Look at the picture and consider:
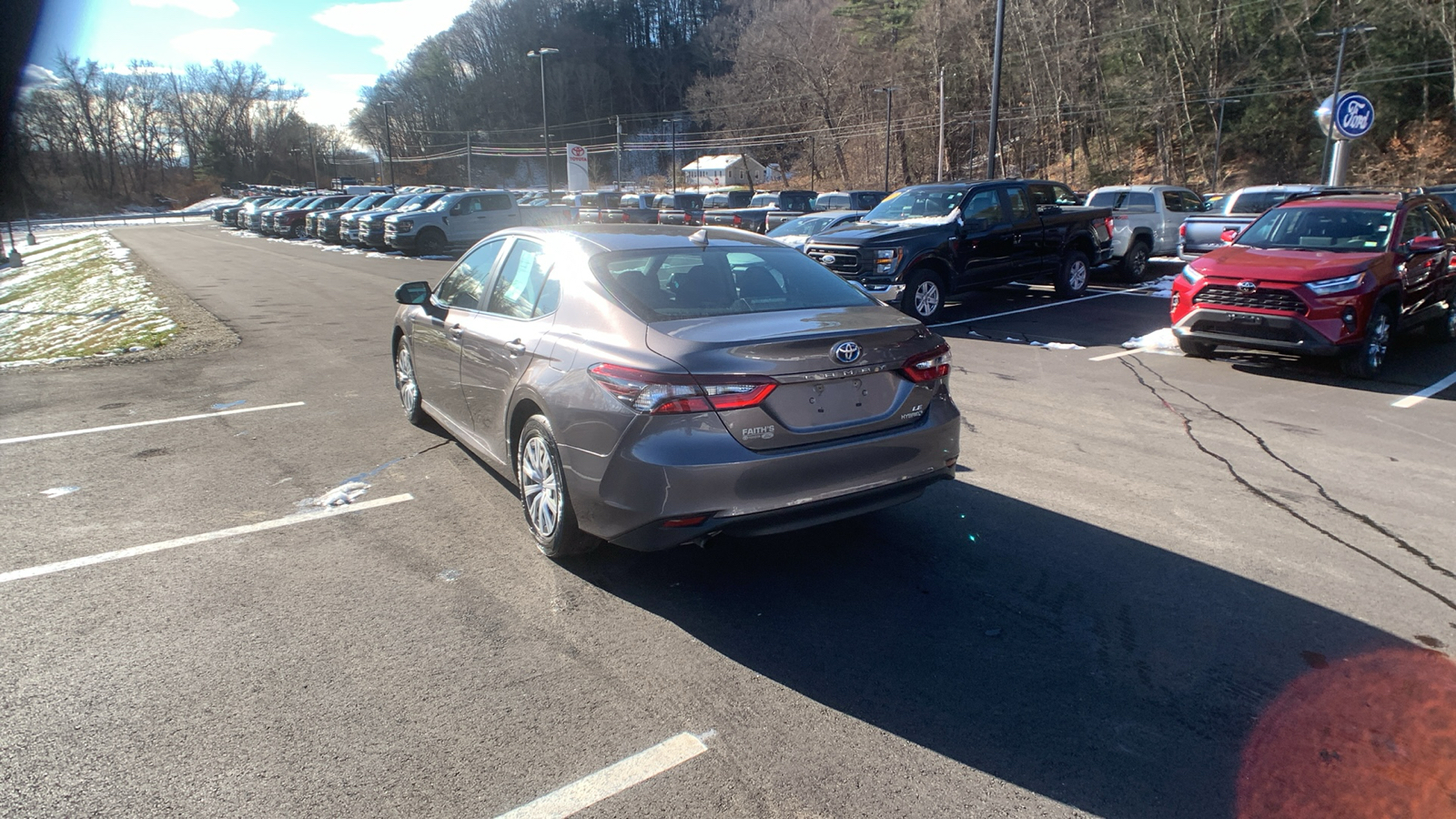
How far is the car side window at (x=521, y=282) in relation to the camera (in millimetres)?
4727

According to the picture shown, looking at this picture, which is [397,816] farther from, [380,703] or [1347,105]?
[1347,105]

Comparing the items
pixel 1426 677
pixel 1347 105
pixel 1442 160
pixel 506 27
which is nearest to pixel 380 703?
pixel 1426 677

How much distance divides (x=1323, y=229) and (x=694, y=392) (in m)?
8.84

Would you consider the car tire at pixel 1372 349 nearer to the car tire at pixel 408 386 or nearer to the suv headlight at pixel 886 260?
the suv headlight at pixel 886 260

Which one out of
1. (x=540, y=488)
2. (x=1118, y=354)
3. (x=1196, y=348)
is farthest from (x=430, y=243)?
(x=540, y=488)


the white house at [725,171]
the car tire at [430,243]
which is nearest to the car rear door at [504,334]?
the car tire at [430,243]

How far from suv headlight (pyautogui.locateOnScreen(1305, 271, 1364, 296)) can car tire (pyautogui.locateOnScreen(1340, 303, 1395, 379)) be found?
1.22 ft

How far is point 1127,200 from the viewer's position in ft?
60.2

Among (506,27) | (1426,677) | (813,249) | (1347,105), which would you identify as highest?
(506,27)

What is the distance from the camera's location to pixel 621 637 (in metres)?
3.63

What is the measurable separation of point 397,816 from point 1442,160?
47143 millimetres

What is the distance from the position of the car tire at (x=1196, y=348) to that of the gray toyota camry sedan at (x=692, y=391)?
5.85 meters

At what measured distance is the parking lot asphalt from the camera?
9.02 ft

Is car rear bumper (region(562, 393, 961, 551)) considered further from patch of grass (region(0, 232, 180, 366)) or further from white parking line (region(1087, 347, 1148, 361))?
patch of grass (region(0, 232, 180, 366))
